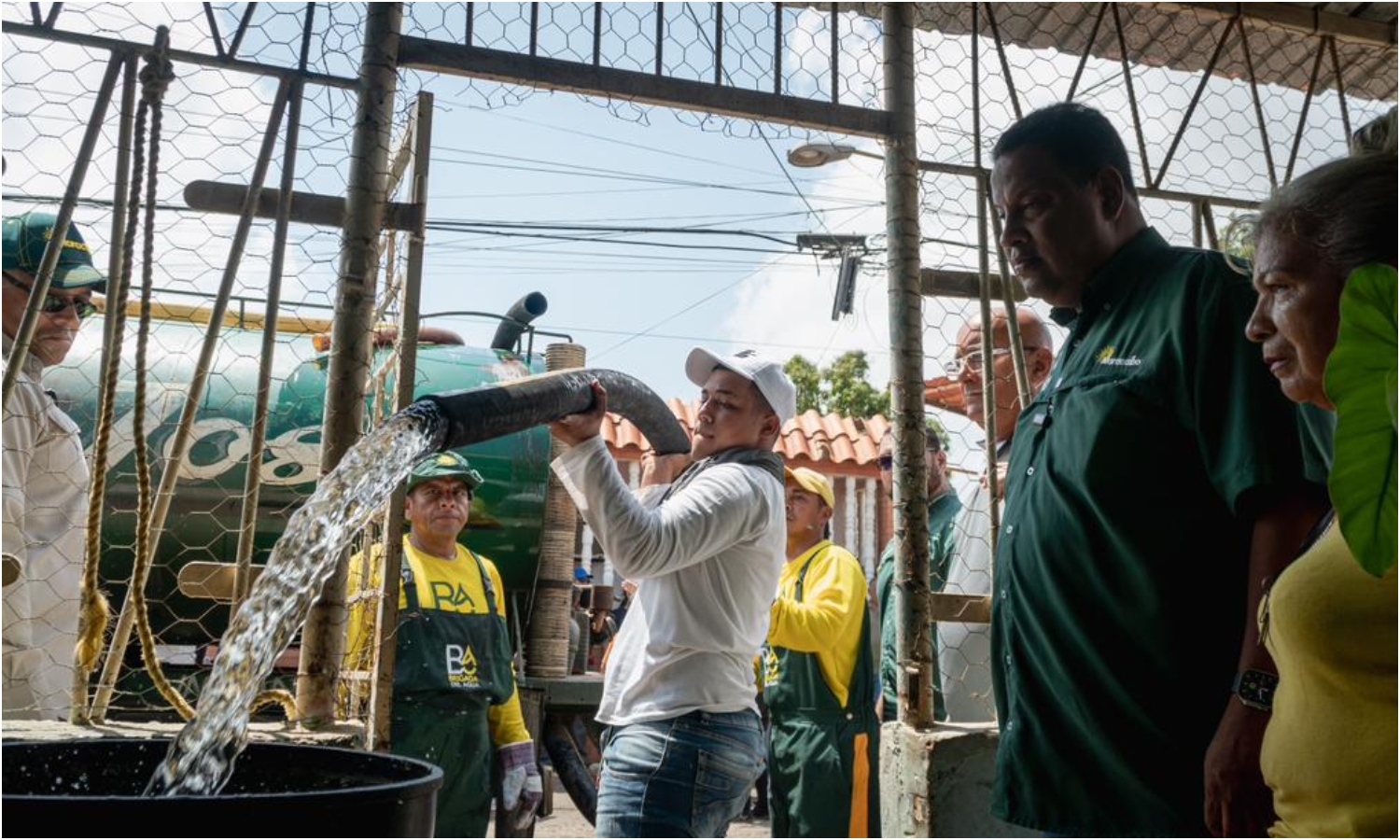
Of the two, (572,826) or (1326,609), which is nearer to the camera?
(1326,609)

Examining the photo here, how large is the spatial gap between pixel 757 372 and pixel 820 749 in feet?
5.59

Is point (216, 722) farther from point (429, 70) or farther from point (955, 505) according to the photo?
point (955, 505)

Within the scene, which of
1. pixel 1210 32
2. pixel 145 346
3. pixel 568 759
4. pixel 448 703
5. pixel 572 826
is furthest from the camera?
pixel 572 826

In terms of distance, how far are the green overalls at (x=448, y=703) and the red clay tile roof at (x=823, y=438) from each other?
→ 13.0 feet

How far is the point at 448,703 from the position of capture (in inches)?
150

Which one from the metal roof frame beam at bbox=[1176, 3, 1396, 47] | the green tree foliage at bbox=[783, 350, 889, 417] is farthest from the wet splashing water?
the green tree foliage at bbox=[783, 350, 889, 417]

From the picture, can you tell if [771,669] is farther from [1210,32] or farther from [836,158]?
[1210,32]

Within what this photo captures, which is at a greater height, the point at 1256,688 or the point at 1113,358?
the point at 1113,358

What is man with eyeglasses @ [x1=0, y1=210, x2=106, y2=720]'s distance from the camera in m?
2.46

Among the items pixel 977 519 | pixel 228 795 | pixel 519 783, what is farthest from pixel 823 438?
pixel 228 795

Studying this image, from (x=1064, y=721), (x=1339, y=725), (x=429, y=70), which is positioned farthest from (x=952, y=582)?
(x=1339, y=725)

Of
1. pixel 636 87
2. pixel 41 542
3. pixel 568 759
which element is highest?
pixel 636 87

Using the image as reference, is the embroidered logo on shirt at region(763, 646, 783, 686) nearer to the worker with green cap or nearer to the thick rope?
the worker with green cap

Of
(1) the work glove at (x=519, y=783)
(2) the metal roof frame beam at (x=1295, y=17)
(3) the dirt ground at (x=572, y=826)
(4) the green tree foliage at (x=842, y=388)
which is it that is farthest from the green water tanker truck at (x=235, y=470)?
(4) the green tree foliage at (x=842, y=388)
